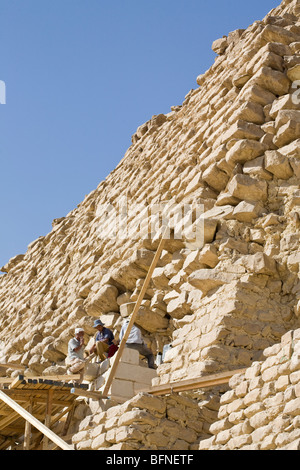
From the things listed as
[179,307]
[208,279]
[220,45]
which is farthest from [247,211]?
[220,45]

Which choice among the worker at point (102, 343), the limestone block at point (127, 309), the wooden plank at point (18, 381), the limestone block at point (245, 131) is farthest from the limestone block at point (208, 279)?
the limestone block at point (127, 309)

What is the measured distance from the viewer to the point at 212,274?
425 inches

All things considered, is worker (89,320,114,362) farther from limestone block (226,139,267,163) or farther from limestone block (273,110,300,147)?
limestone block (273,110,300,147)

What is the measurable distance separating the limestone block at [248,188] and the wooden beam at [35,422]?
431 cm

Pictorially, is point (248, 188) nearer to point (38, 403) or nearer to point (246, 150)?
point (246, 150)

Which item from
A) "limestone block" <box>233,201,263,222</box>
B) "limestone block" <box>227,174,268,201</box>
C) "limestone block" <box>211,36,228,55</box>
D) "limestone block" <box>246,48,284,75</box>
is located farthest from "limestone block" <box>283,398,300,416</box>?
"limestone block" <box>211,36,228,55</box>

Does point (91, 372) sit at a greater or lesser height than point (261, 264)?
lesser

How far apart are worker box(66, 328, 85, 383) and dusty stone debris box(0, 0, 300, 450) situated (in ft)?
3.07

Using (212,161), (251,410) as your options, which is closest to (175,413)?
(251,410)

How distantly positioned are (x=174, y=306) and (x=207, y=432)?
10.1 feet

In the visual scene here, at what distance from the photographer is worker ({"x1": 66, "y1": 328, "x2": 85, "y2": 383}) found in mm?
11695

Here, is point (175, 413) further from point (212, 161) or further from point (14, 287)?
point (14, 287)

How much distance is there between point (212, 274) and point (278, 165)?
6.32 feet

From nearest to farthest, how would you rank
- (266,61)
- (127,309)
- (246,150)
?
(246,150)
(266,61)
(127,309)
